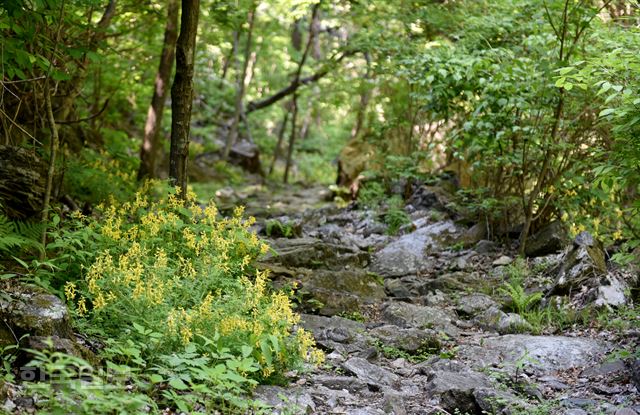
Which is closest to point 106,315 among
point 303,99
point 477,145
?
point 477,145

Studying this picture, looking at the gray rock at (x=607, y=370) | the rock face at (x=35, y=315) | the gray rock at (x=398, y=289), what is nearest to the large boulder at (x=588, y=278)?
the gray rock at (x=607, y=370)

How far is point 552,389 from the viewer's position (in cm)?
561

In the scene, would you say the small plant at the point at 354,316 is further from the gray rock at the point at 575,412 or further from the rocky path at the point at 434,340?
the gray rock at the point at 575,412

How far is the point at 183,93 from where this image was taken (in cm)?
764

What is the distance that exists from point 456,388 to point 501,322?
96.7 inches

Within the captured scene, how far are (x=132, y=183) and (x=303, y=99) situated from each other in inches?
765

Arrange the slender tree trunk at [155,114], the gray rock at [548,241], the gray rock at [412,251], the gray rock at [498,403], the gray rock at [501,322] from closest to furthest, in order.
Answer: the gray rock at [498,403], the gray rock at [501,322], the gray rock at [548,241], the gray rock at [412,251], the slender tree trunk at [155,114]

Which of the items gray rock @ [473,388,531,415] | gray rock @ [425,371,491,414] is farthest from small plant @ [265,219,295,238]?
gray rock @ [473,388,531,415]

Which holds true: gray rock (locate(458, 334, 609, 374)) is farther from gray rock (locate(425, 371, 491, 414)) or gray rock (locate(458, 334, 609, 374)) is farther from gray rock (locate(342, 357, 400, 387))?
gray rock (locate(342, 357, 400, 387))

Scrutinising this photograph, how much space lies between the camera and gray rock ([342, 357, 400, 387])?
5476mm

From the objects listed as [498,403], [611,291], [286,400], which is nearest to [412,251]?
[611,291]

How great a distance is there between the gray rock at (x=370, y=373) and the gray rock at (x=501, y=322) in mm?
1960

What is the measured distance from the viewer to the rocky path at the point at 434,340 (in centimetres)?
504

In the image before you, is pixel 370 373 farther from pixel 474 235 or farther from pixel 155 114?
pixel 155 114
